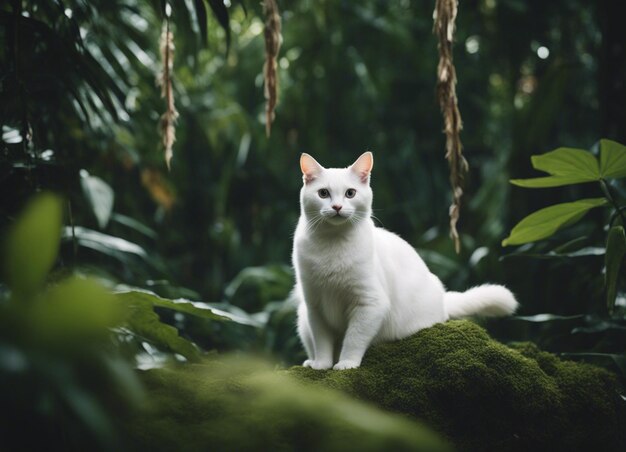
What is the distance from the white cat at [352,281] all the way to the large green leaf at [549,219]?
411 mm

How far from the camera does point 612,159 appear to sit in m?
2.01

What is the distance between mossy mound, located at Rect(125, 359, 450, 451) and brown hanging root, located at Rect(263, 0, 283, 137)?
918 millimetres

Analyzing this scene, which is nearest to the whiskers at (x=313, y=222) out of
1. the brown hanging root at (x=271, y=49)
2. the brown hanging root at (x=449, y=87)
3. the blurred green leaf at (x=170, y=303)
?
the brown hanging root at (x=271, y=49)

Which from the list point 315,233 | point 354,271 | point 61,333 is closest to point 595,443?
point 354,271

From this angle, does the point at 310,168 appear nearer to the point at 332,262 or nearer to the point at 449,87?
the point at 332,262

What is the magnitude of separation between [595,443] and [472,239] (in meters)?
3.02

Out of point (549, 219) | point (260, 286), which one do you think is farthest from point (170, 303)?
point (260, 286)

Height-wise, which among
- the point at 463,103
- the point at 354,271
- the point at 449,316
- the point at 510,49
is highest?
the point at 510,49

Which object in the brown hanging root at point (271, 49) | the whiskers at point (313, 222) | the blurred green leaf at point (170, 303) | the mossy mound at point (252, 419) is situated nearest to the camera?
the mossy mound at point (252, 419)

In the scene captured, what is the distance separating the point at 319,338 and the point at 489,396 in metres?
0.75

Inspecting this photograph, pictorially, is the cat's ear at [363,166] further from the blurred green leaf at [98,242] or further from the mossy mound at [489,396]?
the blurred green leaf at [98,242]

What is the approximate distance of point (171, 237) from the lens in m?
5.09

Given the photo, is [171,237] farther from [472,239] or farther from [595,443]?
[595,443]

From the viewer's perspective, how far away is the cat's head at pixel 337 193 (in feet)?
7.73
